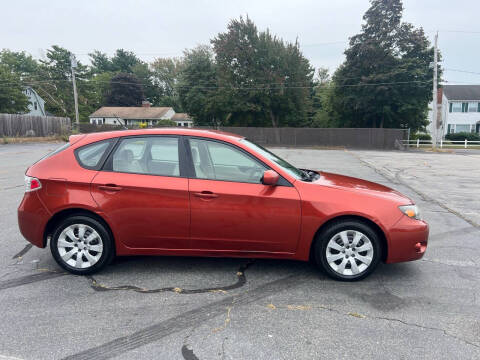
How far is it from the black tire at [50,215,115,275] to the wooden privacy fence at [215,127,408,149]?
32.6 meters

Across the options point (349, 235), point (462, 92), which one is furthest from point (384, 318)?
point (462, 92)

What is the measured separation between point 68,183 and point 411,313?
12.2 ft

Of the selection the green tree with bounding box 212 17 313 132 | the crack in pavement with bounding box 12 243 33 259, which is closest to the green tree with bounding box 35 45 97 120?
the green tree with bounding box 212 17 313 132

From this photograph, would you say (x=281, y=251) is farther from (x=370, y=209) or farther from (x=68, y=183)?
(x=68, y=183)

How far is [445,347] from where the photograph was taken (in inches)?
109

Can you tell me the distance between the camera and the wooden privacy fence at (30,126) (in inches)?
1240

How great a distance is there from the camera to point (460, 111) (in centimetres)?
4572

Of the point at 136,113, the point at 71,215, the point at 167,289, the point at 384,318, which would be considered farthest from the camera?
the point at 136,113

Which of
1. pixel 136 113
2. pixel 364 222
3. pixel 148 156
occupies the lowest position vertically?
pixel 364 222

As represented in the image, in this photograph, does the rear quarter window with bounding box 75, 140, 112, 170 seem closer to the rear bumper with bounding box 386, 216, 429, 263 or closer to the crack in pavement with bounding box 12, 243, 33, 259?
the crack in pavement with bounding box 12, 243, 33, 259

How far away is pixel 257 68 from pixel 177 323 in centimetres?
3623

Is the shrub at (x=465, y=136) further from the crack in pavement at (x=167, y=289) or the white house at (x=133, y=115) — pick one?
the crack in pavement at (x=167, y=289)

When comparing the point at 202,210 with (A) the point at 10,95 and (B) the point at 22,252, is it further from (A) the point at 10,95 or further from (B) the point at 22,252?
(A) the point at 10,95

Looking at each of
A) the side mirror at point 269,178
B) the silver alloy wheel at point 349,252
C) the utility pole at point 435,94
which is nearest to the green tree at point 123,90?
Result: the utility pole at point 435,94
